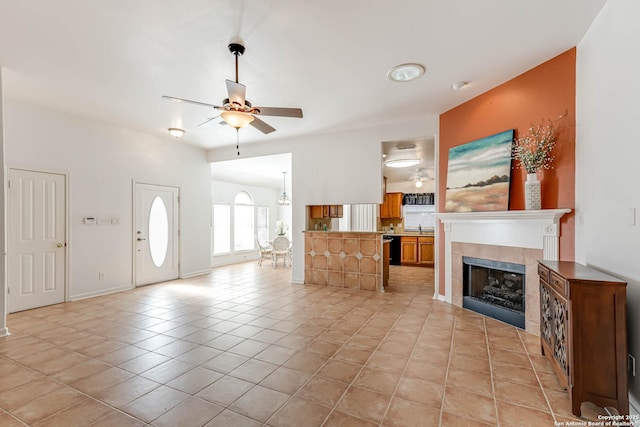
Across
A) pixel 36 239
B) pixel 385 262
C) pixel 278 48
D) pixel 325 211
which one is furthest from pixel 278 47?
pixel 36 239

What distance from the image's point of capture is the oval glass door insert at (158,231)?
19.7 feet

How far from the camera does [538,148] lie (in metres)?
3.11

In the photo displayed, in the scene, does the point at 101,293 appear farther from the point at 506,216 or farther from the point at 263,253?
the point at 506,216

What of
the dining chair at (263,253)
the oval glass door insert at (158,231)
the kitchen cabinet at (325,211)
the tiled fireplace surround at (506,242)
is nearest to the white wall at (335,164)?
the kitchen cabinet at (325,211)

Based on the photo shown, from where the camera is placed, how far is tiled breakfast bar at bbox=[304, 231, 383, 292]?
5.32 m

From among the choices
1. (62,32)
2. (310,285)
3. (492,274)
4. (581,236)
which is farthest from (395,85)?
(310,285)

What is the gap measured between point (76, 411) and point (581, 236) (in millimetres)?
4409

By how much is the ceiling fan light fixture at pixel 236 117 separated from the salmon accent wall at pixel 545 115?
10.2ft

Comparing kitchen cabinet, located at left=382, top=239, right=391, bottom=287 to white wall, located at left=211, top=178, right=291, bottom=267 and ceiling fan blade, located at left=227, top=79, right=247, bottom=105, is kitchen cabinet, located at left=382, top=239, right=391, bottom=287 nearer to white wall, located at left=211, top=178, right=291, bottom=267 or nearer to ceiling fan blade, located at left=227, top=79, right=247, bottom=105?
ceiling fan blade, located at left=227, top=79, right=247, bottom=105

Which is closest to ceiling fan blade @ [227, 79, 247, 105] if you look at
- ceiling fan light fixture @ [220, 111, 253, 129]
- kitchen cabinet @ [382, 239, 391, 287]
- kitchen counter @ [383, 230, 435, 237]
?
ceiling fan light fixture @ [220, 111, 253, 129]

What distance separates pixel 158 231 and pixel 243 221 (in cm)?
374

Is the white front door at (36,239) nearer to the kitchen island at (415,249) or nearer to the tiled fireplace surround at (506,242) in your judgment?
the tiled fireplace surround at (506,242)

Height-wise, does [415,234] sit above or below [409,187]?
below

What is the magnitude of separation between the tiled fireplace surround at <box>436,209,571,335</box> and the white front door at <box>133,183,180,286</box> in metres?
5.46
